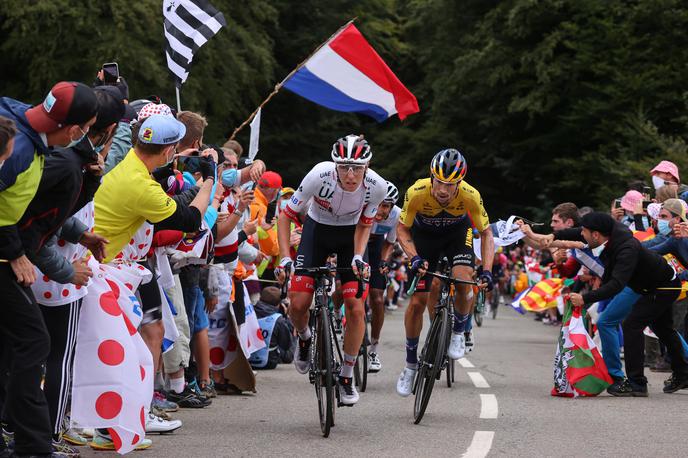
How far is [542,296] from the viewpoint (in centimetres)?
1778

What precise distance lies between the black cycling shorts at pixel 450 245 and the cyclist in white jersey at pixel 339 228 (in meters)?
1.68

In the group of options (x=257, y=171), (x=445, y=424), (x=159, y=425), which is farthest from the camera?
(x=257, y=171)

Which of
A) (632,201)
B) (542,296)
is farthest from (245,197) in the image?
(542,296)

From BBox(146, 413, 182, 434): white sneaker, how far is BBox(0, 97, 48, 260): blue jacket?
2578mm

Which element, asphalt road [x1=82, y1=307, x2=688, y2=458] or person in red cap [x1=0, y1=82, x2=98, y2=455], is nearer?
person in red cap [x1=0, y1=82, x2=98, y2=455]

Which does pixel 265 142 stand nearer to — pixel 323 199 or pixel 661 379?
pixel 661 379

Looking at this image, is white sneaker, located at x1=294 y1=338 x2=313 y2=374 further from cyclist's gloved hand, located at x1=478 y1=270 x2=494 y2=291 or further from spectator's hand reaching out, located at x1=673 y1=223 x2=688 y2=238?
spectator's hand reaching out, located at x1=673 y1=223 x2=688 y2=238

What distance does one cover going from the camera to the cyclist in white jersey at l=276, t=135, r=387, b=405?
972 cm

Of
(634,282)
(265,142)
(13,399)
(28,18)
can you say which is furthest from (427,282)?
(265,142)

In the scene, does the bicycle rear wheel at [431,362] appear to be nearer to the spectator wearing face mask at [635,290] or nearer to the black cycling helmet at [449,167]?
the black cycling helmet at [449,167]

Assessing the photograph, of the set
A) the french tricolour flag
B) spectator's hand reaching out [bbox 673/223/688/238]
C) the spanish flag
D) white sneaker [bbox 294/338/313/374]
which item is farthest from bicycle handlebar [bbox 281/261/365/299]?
the spanish flag

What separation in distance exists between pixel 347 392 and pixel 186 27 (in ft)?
15.4

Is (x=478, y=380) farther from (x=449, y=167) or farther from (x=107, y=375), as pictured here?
(x=107, y=375)

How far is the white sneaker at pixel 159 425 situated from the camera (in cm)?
880
